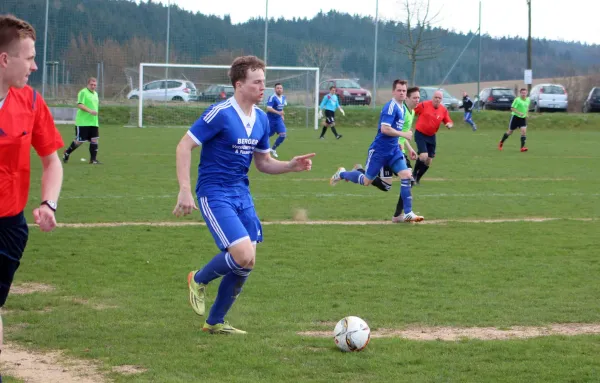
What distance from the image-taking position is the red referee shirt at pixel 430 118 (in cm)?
1520

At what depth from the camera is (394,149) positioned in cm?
1123

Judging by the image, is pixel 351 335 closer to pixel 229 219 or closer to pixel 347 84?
pixel 229 219

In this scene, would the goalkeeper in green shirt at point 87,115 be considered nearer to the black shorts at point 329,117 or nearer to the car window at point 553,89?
the black shorts at point 329,117

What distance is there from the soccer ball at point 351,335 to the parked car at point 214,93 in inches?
1162

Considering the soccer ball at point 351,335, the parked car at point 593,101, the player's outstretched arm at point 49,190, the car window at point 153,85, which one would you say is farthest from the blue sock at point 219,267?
the parked car at point 593,101

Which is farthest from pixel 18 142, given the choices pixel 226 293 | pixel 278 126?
pixel 278 126

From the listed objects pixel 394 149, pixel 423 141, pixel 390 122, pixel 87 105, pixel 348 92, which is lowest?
pixel 394 149

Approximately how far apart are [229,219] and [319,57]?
38243 millimetres

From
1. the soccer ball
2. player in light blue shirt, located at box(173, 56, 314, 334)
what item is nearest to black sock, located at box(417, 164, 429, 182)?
player in light blue shirt, located at box(173, 56, 314, 334)

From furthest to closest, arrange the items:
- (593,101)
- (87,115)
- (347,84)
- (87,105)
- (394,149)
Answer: (593,101) < (347,84) < (87,115) < (87,105) < (394,149)

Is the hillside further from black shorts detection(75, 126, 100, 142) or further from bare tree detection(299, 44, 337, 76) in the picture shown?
black shorts detection(75, 126, 100, 142)

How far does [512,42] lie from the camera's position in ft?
170

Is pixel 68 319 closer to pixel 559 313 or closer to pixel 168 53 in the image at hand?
pixel 559 313

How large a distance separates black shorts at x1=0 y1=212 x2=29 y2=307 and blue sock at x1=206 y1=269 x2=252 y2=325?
1.81 meters
